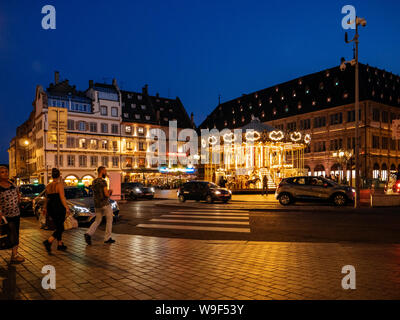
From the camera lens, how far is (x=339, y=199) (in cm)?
1855

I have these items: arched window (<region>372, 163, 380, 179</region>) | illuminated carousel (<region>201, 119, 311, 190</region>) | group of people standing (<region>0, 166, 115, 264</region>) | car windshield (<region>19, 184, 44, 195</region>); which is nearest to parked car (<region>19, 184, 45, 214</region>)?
car windshield (<region>19, 184, 44, 195</region>)

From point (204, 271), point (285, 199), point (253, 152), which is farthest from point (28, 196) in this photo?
point (253, 152)

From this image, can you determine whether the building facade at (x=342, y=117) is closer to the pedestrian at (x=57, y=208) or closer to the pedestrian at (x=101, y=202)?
the pedestrian at (x=101, y=202)

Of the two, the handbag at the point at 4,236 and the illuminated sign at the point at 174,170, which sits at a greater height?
the illuminated sign at the point at 174,170

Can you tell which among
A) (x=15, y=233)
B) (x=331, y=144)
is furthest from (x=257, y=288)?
(x=331, y=144)

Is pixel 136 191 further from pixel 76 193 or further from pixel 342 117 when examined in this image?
pixel 342 117

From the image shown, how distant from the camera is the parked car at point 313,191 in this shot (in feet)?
60.7

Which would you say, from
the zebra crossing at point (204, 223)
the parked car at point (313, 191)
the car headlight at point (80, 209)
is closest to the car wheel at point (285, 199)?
the parked car at point (313, 191)

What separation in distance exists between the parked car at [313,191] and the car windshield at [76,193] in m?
10.7

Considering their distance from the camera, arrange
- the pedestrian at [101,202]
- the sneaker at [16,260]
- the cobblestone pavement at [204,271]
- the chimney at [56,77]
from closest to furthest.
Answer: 1. the cobblestone pavement at [204,271]
2. the sneaker at [16,260]
3. the pedestrian at [101,202]
4. the chimney at [56,77]

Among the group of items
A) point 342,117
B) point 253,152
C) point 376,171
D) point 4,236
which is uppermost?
point 342,117

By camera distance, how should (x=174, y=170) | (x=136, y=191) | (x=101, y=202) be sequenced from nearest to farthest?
1. (x=101, y=202)
2. (x=136, y=191)
3. (x=174, y=170)

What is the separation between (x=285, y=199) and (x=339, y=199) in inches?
114
